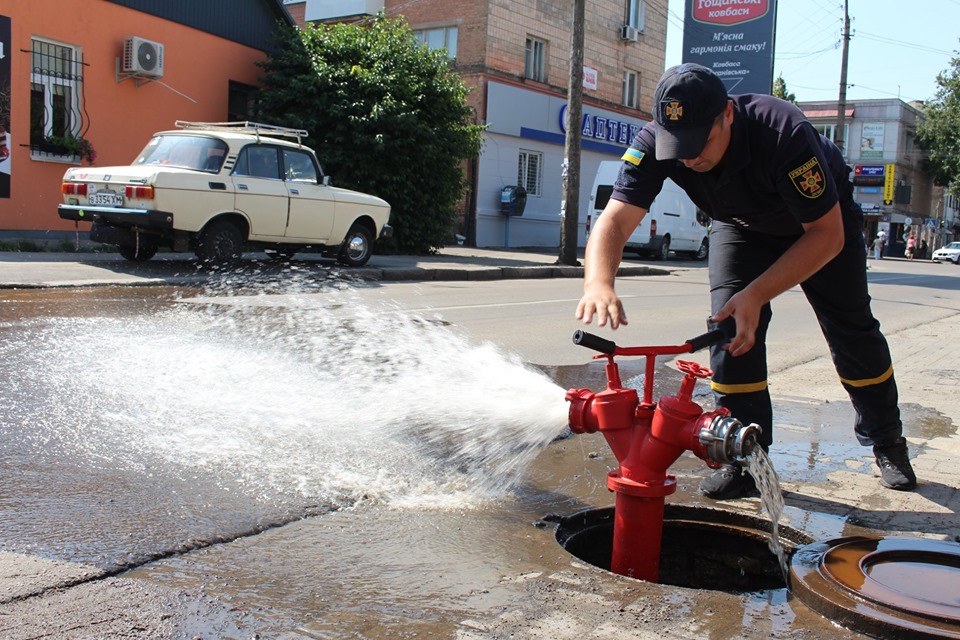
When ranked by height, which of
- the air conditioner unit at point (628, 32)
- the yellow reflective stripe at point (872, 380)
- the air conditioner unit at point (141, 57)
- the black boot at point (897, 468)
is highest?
the air conditioner unit at point (628, 32)

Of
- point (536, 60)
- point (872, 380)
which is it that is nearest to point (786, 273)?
point (872, 380)

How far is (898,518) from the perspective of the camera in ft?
10.9

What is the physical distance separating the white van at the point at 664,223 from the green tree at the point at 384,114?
5.45 metres

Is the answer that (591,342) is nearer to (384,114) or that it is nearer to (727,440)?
(727,440)

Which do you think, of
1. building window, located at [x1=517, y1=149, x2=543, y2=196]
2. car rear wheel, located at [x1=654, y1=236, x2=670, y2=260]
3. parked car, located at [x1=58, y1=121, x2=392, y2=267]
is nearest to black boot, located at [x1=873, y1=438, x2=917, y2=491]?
parked car, located at [x1=58, y1=121, x2=392, y2=267]

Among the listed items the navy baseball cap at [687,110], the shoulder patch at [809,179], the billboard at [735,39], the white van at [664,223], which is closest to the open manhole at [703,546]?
the shoulder patch at [809,179]

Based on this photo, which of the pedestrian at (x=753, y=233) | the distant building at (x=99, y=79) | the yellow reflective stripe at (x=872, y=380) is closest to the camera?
the pedestrian at (x=753, y=233)

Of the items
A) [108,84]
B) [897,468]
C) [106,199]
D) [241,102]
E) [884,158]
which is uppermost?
[884,158]

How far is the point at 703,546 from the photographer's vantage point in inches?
131

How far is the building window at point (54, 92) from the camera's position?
14625mm

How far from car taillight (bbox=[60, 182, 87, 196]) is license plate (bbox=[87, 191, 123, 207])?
0.16 meters

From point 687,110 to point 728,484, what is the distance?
1471mm

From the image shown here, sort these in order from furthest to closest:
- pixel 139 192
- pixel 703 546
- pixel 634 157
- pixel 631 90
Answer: pixel 631 90
pixel 139 192
pixel 703 546
pixel 634 157

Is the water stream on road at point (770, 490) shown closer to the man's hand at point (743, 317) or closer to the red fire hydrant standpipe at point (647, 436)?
the red fire hydrant standpipe at point (647, 436)
